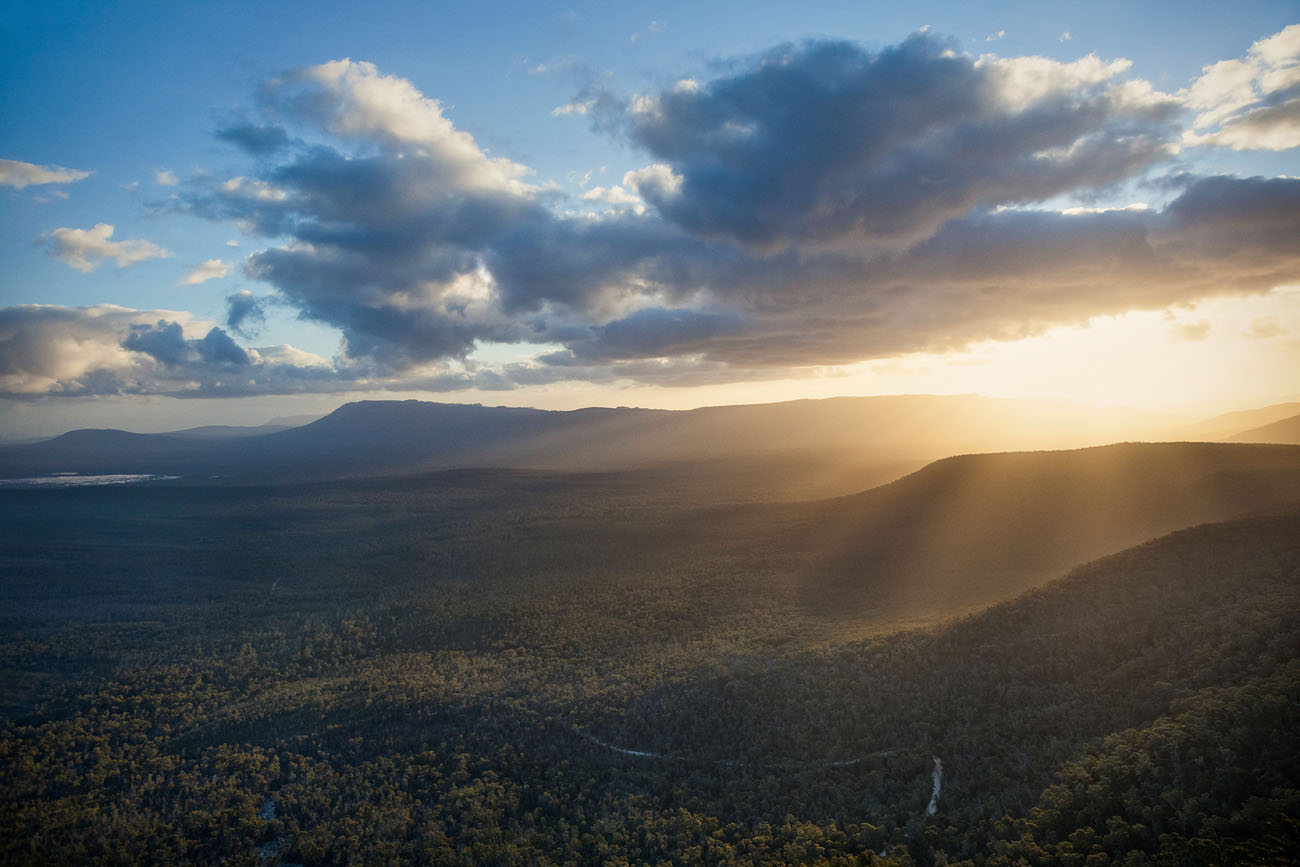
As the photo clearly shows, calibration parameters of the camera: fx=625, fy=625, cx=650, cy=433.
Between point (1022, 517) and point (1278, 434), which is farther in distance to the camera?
point (1278, 434)

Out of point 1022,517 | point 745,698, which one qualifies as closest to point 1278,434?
point 1022,517

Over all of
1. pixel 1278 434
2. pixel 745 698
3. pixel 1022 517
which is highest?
pixel 1278 434

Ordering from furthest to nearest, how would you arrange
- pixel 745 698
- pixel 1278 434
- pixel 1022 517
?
pixel 1278 434 < pixel 1022 517 < pixel 745 698

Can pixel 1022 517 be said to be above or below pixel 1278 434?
below

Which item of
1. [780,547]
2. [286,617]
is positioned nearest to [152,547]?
Answer: [286,617]

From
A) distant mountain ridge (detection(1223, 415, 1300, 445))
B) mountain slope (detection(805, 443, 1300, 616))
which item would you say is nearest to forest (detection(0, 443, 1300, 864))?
mountain slope (detection(805, 443, 1300, 616))

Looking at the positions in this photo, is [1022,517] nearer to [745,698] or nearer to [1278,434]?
[745,698]

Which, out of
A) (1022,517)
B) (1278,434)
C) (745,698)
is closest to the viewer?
(745,698)

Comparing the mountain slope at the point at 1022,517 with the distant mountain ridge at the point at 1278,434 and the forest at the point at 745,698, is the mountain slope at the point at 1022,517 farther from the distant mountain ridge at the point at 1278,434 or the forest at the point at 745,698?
the distant mountain ridge at the point at 1278,434

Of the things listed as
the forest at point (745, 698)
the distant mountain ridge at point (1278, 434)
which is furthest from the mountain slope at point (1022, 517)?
the distant mountain ridge at point (1278, 434)
